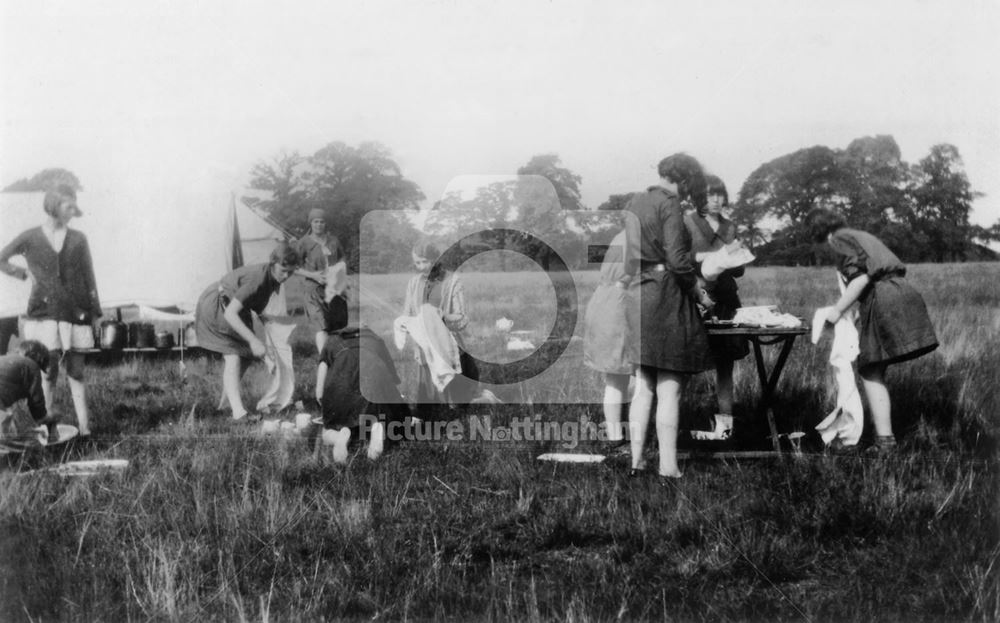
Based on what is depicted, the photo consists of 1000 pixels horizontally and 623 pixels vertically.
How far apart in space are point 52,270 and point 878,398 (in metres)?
5.56

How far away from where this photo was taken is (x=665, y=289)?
4773mm

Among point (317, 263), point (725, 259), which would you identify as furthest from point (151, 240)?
point (725, 259)

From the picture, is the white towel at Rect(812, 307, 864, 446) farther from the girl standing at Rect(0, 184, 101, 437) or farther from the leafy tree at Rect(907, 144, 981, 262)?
the girl standing at Rect(0, 184, 101, 437)

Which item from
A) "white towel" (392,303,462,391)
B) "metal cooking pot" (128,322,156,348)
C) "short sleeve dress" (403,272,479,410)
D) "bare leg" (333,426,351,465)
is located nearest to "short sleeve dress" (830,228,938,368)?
"short sleeve dress" (403,272,479,410)

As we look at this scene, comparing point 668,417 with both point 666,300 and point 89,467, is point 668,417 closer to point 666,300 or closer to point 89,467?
point 666,300

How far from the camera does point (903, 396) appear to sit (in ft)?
17.3

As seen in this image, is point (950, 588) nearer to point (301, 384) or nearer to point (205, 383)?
point (301, 384)

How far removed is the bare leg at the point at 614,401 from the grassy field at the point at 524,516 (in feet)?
0.48

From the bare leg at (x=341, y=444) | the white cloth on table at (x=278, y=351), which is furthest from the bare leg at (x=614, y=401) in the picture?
the white cloth on table at (x=278, y=351)

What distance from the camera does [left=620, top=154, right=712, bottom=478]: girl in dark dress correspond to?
15.5 feet

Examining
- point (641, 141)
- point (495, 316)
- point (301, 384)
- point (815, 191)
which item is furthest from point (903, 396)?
point (301, 384)

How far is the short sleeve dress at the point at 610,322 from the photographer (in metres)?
5.29

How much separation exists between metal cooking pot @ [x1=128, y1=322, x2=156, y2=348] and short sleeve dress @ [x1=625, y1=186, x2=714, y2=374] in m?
3.49

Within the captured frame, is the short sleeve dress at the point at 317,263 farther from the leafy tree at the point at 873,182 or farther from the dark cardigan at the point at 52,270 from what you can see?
the leafy tree at the point at 873,182
